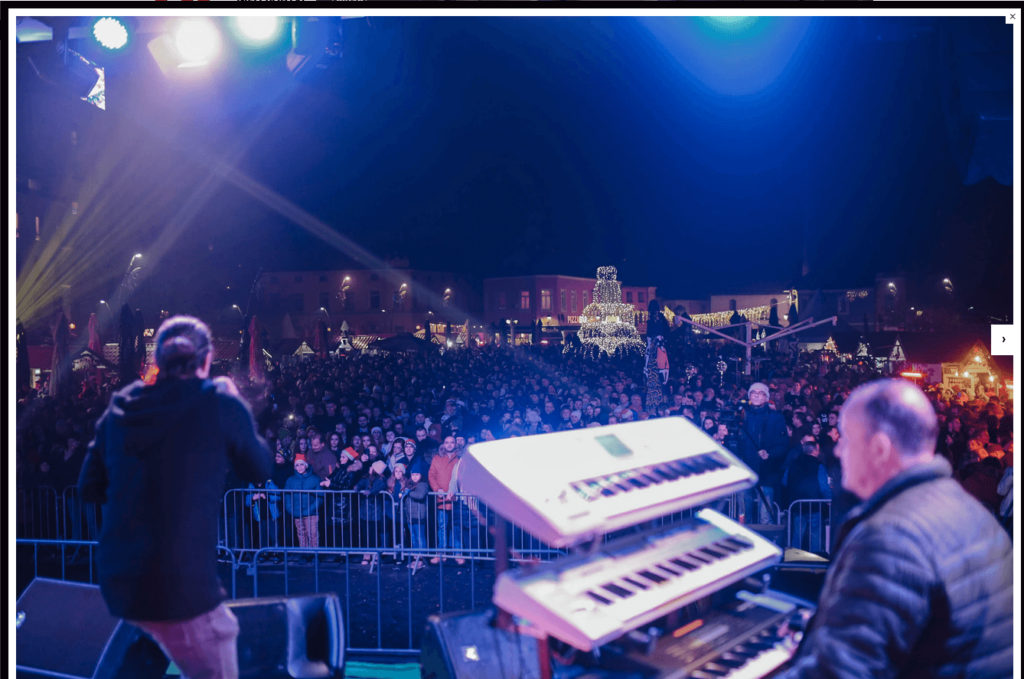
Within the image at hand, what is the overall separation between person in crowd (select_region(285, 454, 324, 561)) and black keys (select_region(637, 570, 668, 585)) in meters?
5.25

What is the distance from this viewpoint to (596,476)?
2445 millimetres

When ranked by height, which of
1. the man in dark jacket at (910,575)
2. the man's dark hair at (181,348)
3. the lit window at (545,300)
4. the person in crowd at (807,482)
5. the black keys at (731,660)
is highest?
the lit window at (545,300)

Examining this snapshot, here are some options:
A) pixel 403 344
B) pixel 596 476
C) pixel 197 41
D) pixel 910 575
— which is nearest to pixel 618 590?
pixel 596 476

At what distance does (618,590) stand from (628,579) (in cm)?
8

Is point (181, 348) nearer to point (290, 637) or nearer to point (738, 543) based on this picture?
point (290, 637)

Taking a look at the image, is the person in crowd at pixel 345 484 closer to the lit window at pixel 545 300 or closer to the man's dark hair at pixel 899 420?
the man's dark hair at pixel 899 420

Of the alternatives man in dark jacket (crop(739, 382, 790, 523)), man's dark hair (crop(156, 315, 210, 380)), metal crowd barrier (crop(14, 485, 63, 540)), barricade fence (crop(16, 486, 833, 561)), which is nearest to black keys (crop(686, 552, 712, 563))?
→ man's dark hair (crop(156, 315, 210, 380))

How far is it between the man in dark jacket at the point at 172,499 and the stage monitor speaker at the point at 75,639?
88 cm

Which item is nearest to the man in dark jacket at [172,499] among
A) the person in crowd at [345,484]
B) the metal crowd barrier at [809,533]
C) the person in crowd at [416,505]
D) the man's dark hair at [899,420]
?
the man's dark hair at [899,420]

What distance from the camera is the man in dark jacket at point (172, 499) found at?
2.28 metres

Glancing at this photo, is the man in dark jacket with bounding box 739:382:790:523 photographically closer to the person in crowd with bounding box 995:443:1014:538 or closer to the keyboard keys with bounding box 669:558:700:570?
the person in crowd with bounding box 995:443:1014:538

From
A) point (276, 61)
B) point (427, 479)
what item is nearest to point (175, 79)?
point (276, 61)

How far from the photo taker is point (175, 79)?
4863 millimetres

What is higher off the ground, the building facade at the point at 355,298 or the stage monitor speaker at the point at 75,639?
the building facade at the point at 355,298
